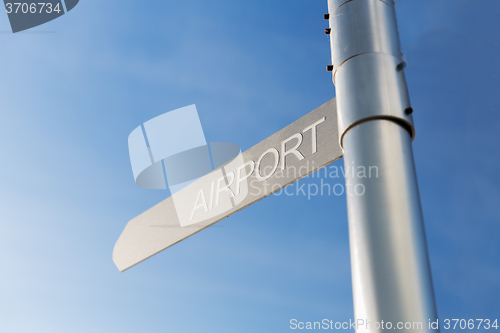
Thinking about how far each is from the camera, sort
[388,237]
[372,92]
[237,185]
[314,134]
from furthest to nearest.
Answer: [237,185] < [314,134] < [372,92] < [388,237]

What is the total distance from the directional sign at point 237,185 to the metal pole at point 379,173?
1.05 ft

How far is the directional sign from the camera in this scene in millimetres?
1000

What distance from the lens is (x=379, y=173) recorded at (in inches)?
20.3

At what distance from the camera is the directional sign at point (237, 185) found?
3.28 feet

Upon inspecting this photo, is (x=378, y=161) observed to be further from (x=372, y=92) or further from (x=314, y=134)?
(x=314, y=134)

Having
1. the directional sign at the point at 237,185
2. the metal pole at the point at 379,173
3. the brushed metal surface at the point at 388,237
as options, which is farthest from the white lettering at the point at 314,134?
the brushed metal surface at the point at 388,237

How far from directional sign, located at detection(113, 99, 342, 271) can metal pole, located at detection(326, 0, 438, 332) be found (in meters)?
0.32

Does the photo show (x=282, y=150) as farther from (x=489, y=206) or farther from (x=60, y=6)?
(x=60, y=6)

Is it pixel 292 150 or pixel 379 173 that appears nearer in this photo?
pixel 379 173

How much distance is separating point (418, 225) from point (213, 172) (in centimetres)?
91

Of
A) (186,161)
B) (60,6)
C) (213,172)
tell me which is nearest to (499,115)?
(213,172)

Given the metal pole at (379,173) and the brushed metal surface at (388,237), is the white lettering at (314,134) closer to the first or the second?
the metal pole at (379,173)

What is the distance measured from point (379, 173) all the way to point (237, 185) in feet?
2.33

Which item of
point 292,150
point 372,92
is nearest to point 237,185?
point 292,150
